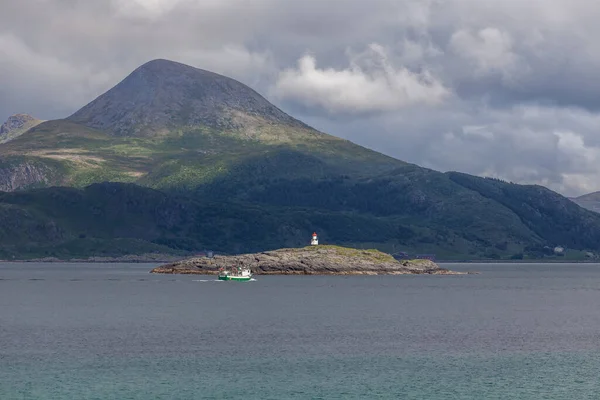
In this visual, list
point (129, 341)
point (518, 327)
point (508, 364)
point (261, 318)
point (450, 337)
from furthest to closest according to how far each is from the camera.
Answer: point (261, 318), point (518, 327), point (450, 337), point (129, 341), point (508, 364)

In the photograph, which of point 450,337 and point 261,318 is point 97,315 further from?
point 450,337

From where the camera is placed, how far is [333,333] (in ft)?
440

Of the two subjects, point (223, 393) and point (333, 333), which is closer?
point (223, 393)

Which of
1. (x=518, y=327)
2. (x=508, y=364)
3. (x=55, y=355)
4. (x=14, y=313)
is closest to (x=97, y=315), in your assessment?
(x=14, y=313)

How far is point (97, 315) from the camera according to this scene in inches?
6516

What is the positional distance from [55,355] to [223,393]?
31.8m

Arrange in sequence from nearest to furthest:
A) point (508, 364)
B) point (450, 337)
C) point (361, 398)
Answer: point (361, 398) → point (508, 364) → point (450, 337)

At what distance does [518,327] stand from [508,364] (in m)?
47.3

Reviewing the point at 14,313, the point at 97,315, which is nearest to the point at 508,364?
the point at 97,315

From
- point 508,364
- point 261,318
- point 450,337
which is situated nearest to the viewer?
point 508,364

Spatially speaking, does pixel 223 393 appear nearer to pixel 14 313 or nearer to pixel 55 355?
pixel 55 355

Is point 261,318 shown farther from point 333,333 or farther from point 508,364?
point 508,364

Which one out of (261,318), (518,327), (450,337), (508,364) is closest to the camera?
A: (508,364)

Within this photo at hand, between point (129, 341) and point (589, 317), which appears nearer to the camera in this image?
point (129, 341)
